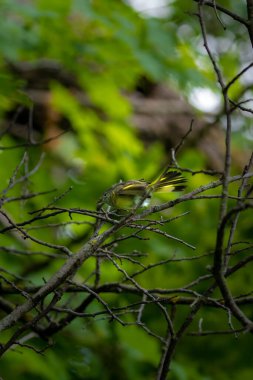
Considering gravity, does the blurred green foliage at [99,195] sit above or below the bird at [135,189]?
above

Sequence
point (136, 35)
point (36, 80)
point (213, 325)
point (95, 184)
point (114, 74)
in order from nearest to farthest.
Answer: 1. point (95, 184)
2. point (213, 325)
3. point (136, 35)
4. point (114, 74)
5. point (36, 80)

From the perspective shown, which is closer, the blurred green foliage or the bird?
the bird

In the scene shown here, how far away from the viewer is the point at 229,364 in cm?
320

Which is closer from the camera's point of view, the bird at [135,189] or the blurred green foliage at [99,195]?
the bird at [135,189]

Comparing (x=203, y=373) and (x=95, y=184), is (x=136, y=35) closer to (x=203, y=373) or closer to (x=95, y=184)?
(x=95, y=184)

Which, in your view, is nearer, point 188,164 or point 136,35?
point 188,164

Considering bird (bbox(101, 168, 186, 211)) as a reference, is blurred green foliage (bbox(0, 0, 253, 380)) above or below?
above

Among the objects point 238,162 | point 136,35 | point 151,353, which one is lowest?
point 151,353

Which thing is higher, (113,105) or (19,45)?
(113,105)

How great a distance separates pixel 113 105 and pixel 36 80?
1.76m

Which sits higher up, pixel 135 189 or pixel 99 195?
pixel 99 195

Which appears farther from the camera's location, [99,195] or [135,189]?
[99,195]

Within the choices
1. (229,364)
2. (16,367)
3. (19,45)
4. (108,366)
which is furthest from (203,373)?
(19,45)

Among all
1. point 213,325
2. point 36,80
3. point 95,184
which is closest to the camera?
point 95,184
